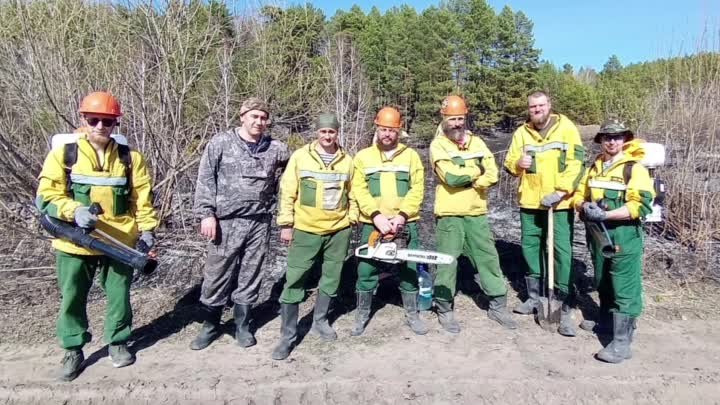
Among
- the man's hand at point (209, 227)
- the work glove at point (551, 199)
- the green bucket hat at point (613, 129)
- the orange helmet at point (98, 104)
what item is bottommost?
the man's hand at point (209, 227)

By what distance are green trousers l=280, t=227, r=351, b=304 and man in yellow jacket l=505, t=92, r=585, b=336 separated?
1737 mm

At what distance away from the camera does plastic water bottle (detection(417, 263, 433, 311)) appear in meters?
4.79

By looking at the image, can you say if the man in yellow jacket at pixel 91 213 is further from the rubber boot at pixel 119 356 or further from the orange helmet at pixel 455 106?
the orange helmet at pixel 455 106

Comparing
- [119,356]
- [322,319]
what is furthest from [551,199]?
[119,356]

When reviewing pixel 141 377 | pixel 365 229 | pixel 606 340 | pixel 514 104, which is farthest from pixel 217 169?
pixel 514 104

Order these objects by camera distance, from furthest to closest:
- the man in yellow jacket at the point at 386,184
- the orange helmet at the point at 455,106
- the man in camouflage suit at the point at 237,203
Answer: the orange helmet at the point at 455,106
the man in yellow jacket at the point at 386,184
the man in camouflage suit at the point at 237,203

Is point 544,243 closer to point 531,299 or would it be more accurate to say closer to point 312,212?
point 531,299

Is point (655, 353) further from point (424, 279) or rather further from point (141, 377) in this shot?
point (141, 377)

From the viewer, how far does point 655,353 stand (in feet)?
13.4

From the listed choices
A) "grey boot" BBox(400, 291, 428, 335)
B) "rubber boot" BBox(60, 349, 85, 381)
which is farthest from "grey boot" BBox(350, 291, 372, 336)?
"rubber boot" BBox(60, 349, 85, 381)

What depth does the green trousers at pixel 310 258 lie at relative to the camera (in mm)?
4074

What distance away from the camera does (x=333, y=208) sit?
4.05 metres

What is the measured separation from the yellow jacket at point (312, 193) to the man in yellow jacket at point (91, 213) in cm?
106

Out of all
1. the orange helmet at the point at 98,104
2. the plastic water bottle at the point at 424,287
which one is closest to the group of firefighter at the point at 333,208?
the orange helmet at the point at 98,104
